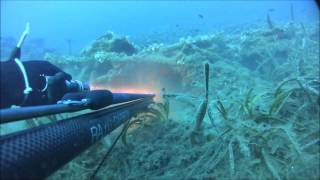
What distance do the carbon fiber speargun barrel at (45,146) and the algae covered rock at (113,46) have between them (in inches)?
285

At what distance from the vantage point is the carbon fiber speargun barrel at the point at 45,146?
1548 mm

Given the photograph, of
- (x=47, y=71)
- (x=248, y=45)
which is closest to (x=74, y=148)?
(x=47, y=71)

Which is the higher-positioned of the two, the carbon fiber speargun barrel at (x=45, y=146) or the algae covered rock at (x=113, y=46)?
the algae covered rock at (x=113, y=46)

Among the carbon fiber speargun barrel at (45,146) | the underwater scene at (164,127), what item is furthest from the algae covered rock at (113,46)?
the carbon fiber speargun barrel at (45,146)

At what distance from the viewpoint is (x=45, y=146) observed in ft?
6.00

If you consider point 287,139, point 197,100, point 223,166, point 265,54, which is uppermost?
point 265,54

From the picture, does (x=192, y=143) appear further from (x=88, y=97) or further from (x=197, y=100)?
(x=88, y=97)

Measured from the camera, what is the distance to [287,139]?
362 cm

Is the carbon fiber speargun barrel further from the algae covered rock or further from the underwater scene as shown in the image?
the algae covered rock

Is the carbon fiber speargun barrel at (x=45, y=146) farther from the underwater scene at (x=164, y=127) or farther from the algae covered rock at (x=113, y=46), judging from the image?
the algae covered rock at (x=113, y=46)

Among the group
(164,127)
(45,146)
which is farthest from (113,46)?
(45,146)

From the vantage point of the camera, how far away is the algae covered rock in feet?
32.5

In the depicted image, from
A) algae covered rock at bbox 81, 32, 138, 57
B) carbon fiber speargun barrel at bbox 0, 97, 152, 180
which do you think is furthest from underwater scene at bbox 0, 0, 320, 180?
algae covered rock at bbox 81, 32, 138, 57

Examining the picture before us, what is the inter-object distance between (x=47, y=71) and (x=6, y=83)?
505 mm
